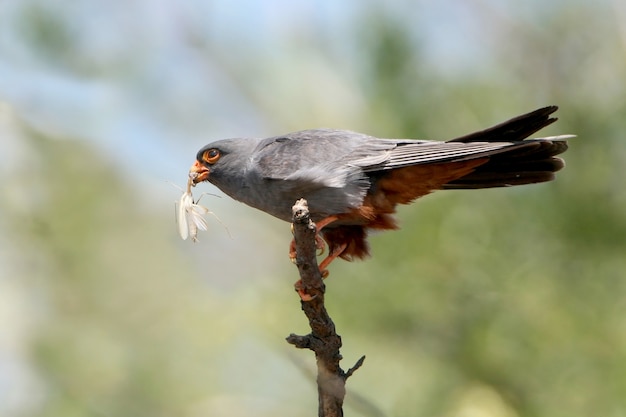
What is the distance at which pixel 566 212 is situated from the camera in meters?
5.31

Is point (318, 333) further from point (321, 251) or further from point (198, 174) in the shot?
point (198, 174)

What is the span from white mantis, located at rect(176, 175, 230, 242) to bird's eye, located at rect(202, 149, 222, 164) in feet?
0.69

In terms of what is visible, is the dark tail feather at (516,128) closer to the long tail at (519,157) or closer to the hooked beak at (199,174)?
the long tail at (519,157)

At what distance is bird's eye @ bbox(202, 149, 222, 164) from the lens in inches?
184

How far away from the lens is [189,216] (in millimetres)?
4453

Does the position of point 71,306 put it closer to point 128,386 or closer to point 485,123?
point 128,386

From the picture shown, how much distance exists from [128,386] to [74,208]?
176cm

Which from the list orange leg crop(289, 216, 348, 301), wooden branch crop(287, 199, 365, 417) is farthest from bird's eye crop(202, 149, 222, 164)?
wooden branch crop(287, 199, 365, 417)

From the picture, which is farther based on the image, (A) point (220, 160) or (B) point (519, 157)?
(A) point (220, 160)

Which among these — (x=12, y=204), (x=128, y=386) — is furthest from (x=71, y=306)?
(x=12, y=204)

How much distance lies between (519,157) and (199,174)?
6.20 ft

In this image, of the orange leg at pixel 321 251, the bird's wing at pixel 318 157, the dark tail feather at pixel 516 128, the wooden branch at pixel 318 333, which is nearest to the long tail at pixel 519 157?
the dark tail feather at pixel 516 128

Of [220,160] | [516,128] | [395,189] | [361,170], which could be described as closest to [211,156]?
[220,160]

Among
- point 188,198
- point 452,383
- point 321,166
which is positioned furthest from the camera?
point 452,383
